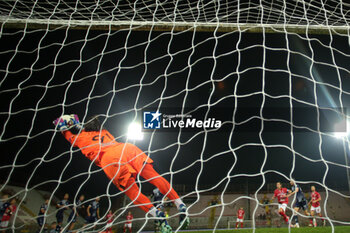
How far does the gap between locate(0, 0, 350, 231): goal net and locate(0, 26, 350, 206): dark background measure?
1.4 inches

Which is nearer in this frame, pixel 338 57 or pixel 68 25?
pixel 68 25

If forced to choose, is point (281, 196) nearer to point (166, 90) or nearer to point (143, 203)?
point (166, 90)

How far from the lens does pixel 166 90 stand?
5.35 meters

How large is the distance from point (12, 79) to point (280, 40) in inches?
162

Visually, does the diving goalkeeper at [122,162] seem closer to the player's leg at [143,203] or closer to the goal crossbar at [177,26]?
the player's leg at [143,203]

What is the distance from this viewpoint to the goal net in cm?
159

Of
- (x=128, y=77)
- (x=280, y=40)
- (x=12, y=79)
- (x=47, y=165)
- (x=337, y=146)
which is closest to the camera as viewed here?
(x=12, y=79)

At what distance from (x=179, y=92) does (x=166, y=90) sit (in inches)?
74.3

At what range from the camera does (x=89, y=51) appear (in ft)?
14.2

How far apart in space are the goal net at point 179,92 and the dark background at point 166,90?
3 centimetres

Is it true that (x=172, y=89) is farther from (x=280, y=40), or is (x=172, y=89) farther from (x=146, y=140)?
(x=146, y=140)

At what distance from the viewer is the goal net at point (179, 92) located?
5.22ft

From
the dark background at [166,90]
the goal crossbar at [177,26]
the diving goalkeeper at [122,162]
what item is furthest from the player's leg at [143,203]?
the goal crossbar at [177,26]

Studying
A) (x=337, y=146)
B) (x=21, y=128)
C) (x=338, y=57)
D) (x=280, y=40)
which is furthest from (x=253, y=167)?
(x=21, y=128)
